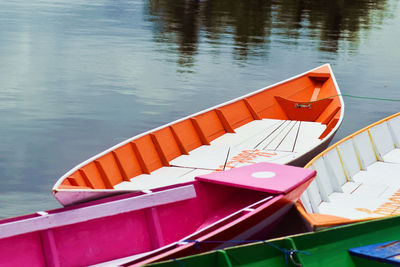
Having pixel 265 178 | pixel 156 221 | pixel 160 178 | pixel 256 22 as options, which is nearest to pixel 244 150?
pixel 160 178

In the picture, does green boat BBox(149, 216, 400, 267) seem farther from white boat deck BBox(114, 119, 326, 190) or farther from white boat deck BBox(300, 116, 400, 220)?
white boat deck BBox(114, 119, 326, 190)

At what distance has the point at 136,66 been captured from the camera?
21.3 metres

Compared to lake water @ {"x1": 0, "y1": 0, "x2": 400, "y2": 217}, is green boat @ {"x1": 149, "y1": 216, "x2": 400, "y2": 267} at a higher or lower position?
higher

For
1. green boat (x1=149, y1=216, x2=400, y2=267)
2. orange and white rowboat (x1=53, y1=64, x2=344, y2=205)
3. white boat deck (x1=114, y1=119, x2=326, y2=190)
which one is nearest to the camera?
green boat (x1=149, y1=216, x2=400, y2=267)

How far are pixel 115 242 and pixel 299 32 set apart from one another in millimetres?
26342

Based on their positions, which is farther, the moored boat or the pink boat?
the moored boat

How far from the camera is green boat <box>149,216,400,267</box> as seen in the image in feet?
19.0

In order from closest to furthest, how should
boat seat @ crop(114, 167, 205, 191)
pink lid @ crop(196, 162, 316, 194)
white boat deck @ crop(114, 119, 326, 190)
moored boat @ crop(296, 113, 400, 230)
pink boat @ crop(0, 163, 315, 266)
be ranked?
pink boat @ crop(0, 163, 315, 266), pink lid @ crop(196, 162, 316, 194), moored boat @ crop(296, 113, 400, 230), boat seat @ crop(114, 167, 205, 191), white boat deck @ crop(114, 119, 326, 190)

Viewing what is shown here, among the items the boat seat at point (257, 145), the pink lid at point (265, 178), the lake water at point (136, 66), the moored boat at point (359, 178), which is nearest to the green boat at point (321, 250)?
the moored boat at point (359, 178)

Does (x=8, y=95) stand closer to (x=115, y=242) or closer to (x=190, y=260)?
(x=115, y=242)

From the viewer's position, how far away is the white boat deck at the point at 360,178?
346 inches

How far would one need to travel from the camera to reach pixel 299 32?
31.8m

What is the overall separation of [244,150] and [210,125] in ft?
2.76

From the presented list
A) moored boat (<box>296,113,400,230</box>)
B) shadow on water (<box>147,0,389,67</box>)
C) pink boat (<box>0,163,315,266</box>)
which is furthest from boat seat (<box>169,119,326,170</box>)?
shadow on water (<box>147,0,389,67</box>)
